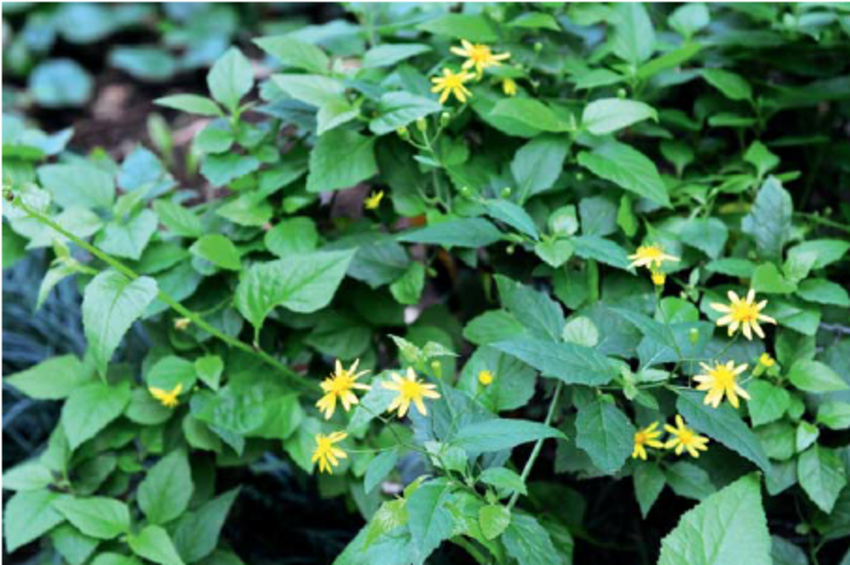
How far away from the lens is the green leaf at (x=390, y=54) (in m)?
1.76

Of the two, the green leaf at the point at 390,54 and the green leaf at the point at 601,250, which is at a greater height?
the green leaf at the point at 390,54

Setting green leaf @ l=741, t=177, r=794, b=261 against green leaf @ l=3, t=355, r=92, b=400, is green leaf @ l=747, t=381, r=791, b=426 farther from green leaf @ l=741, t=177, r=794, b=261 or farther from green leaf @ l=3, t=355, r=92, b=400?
green leaf @ l=3, t=355, r=92, b=400

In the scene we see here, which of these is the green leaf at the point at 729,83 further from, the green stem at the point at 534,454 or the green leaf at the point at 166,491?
the green leaf at the point at 166,491

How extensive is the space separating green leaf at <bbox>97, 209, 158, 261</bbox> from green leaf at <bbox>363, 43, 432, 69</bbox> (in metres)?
0.46

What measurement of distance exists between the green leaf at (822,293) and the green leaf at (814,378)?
10 cm

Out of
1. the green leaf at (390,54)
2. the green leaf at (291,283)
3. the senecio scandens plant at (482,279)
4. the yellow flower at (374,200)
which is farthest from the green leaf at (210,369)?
the green leaf at (390,54)

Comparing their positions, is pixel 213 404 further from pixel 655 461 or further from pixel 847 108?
pixel 847 108

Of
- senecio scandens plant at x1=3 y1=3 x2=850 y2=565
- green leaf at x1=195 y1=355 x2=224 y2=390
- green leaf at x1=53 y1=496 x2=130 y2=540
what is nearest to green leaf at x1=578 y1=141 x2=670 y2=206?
senecio scandens plant at x1=3 y1=3 x2=850 y2=565

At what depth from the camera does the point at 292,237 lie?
1.74 m

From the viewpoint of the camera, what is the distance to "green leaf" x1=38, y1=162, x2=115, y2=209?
6.11 ft

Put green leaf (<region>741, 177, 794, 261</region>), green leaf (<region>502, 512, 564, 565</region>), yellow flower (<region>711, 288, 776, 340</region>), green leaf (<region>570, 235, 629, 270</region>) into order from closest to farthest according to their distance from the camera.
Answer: green leaf (<region>502, 512, 564, 565</region>) → yellow flower (<region>711, 288, 776, 340</region>) → green leaf (<region>570, 235, 629, 270</region>) → green leaf (<region>741, 177, 794, 261</region>)

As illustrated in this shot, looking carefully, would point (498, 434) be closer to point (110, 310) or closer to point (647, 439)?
point (647, 439)

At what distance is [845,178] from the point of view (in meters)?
1.98

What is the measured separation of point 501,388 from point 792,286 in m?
0.46
